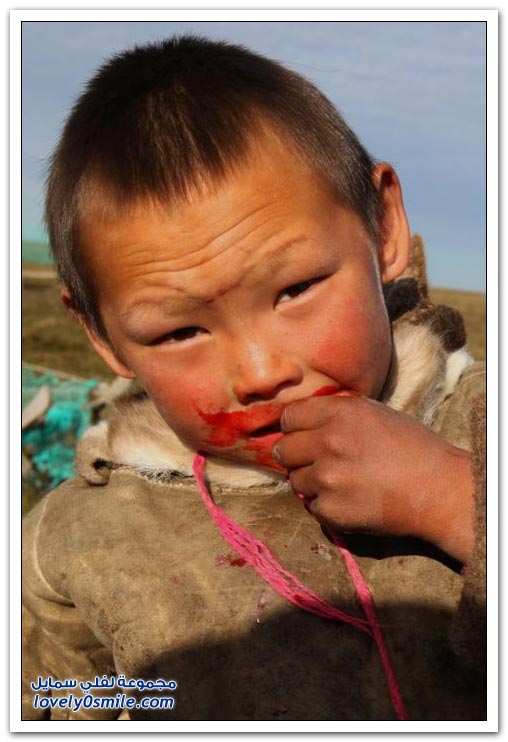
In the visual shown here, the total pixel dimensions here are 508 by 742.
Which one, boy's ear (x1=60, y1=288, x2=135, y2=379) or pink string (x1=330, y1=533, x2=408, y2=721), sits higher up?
boy's ear (x1=60, y1=288, x2=135, y2=379)

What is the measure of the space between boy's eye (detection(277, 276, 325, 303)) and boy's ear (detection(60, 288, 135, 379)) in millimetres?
648

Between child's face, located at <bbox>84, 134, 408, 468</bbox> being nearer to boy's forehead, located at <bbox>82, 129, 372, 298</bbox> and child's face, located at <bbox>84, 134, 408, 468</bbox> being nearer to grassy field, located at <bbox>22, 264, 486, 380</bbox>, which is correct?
boy's forehead, located at <bbox>82, 129, 372, 298</bbox>

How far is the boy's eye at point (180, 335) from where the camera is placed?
207 centimetres

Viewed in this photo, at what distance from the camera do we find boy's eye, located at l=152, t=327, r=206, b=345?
2074 mm

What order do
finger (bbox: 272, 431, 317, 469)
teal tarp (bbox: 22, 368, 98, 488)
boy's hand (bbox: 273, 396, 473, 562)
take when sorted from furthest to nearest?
teal tarp (bbox: 22, 368, 98, 488)
finger (bbox: 272, 431, 317, 469)
boy's hand (bbox: 273, 396, 473, 562)

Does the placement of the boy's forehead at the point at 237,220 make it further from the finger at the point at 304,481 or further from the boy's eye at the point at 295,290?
the finger at the point at 304,481

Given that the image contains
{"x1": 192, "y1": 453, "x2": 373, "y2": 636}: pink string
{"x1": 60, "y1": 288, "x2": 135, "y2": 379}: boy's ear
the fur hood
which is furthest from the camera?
{"x1": 60, "y1": 288, "x2": 135, "y2": 379}: boy's ear

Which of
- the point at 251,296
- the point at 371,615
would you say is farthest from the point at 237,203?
the point at 371,615

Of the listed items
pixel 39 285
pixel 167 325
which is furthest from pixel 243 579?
pixel 39 285

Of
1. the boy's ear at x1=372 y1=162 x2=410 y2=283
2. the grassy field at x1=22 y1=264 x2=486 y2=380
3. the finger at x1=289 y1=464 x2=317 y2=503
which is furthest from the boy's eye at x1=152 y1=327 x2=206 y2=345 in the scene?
the grassy field at x1=22 y1=264 x2=486 y2=380

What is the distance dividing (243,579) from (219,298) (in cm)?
81

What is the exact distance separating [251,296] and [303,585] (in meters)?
0.79

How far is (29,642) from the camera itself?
10.3ft

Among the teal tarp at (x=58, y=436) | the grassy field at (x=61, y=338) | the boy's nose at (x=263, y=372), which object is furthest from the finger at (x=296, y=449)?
the grassy field at (x=61, y=338)
